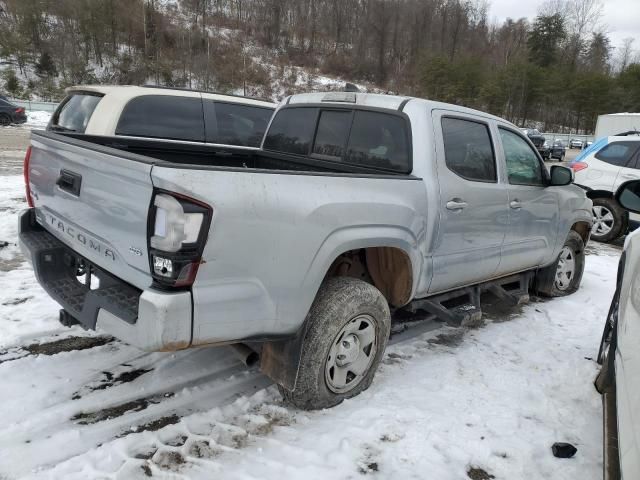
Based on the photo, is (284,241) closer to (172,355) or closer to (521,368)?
(172,355)

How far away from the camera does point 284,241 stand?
251cm

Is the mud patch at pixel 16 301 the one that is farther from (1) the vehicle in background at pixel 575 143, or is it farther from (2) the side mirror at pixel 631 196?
(1) the vehicle in background at pixel 575 143

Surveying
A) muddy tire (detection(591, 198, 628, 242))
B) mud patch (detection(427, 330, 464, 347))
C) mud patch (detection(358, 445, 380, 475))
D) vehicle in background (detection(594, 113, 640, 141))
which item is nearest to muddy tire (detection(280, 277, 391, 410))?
mud patch (detection(358, 445, 380, 475))

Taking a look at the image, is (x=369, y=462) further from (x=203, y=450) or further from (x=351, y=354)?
(x=203, y=450)

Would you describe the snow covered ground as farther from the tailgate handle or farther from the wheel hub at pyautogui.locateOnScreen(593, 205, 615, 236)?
the wheel hub at pyautogui.locateOnScreen(593, 205, 615, 236)

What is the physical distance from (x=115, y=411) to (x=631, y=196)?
3.53m

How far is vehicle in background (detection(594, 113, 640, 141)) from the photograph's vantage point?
61.4 ft

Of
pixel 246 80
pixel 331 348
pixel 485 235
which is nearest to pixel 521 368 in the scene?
pixel 485 235

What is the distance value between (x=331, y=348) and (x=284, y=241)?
2.73ft

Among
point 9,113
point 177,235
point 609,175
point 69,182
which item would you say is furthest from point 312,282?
point 9,113

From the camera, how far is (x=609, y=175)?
8969mm

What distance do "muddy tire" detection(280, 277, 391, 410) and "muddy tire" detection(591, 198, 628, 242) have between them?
7714 millimetres

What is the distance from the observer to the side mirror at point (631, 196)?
3.21 metres

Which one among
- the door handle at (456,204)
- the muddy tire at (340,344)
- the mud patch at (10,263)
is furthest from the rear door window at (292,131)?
the mud patch at (10,263)
